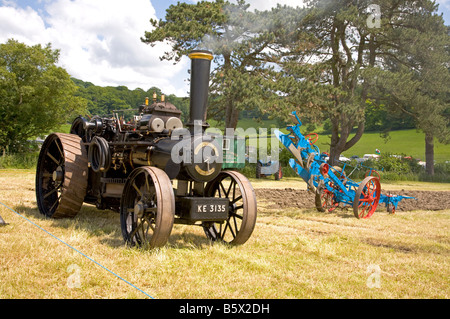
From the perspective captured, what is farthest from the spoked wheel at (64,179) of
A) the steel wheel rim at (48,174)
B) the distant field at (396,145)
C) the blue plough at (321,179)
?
the distant field at (396,145)

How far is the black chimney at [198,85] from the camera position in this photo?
431 cm

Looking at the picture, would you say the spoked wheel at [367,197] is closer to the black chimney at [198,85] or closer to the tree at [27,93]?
the black chimney at [198,85]

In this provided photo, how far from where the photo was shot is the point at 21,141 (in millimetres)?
17859

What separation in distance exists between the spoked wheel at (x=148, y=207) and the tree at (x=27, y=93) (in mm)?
14529

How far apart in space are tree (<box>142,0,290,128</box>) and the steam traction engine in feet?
34.6

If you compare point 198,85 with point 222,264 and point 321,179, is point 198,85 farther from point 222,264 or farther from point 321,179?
point 321,179

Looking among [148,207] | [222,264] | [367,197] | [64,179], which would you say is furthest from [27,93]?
[222,264]

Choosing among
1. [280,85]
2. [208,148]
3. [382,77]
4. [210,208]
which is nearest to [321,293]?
[210,208]

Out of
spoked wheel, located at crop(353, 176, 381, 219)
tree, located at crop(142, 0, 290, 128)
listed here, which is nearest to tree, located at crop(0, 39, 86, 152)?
tree, located at crop(142, 0, 290, 128)

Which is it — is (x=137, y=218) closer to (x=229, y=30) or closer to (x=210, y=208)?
(x=210, y=208)

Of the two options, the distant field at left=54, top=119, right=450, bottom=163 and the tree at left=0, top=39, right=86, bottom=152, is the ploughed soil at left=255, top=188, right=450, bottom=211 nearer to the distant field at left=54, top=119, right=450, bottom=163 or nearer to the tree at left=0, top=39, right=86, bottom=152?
the tree at left=0, top=39, right=86, bottom=152

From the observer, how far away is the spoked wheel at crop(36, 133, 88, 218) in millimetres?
5469

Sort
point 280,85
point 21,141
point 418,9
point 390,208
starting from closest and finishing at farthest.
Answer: point 390,208 < point 280,85 < point 21,141 < point 418,9
